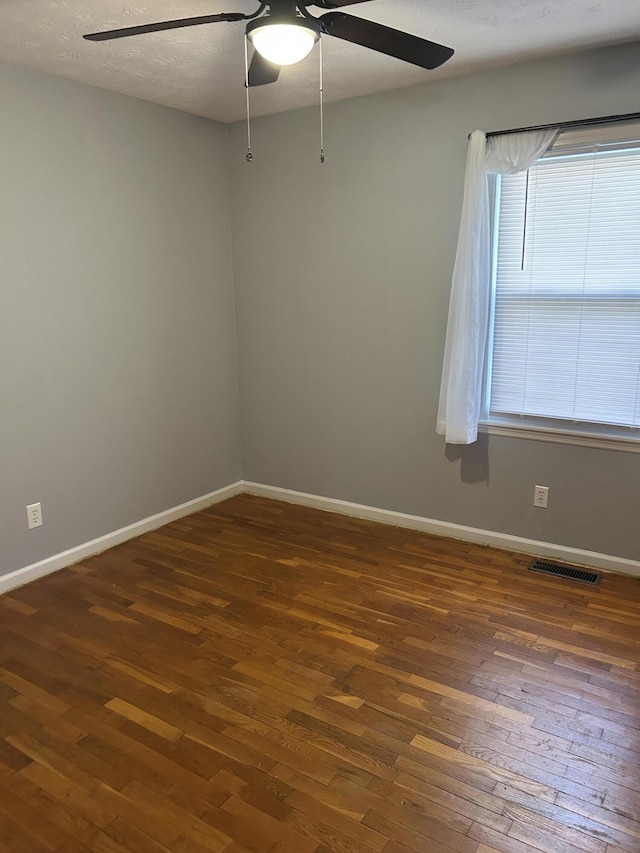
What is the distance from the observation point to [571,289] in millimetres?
3068

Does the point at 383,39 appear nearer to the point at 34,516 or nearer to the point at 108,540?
the point at 34,516

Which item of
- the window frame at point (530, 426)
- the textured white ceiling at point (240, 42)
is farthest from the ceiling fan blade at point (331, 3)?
the window frame at point (530, 426)

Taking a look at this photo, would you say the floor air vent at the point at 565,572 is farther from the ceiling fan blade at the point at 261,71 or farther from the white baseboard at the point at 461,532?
the ceiling fan blade at the point at 261,71

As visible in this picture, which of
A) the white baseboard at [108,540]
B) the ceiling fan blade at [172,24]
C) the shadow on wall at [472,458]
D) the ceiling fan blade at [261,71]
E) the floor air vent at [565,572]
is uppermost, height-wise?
the ceiling fan blade at [261,71]

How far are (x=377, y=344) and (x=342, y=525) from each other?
1.12 m

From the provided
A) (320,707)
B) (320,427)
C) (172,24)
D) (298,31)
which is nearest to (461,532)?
(320,427)

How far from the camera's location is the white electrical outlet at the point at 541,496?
3284mm

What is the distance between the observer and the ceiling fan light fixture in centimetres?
179

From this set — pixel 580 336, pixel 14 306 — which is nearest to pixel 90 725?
pixel 14 306

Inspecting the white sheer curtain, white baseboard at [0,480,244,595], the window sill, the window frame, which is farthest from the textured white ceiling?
white baseboard at [0,480,244,595]

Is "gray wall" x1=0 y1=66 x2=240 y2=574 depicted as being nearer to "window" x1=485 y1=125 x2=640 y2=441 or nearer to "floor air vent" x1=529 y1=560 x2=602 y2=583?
"window" x1=485 y1=125 x2=640 y2=441

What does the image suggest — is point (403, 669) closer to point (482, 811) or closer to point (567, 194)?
point (482, 811)

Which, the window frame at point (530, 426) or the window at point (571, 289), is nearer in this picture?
the window at point (571, 289)

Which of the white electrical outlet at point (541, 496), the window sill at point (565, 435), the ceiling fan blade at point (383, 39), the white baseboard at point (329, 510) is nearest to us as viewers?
the ceiling fan blade at point (383, 39)
